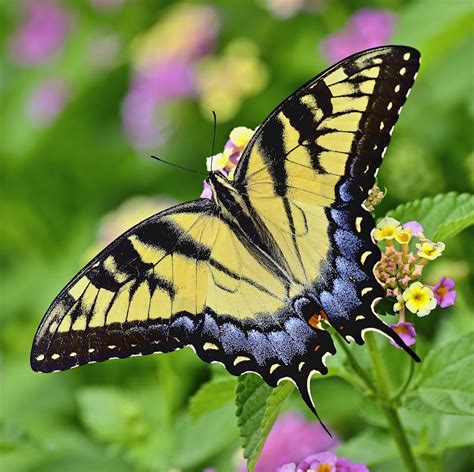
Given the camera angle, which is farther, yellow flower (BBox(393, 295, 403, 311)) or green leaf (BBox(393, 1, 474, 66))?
green leaf (BBox(393, 1, 474, 66))

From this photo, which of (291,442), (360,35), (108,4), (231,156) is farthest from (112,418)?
(108,4)

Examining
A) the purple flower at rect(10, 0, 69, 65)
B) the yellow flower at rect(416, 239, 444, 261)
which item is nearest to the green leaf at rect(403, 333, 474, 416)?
the yellow flower at rect(416, 239, 444, 261)

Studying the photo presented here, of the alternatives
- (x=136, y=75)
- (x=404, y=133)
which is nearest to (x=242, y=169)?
(x=404, y=133)

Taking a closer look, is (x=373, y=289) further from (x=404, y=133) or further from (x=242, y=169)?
(x=404, y=133)

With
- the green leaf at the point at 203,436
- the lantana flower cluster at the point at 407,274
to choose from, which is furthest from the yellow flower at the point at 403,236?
the green leaf at the point at 203,436

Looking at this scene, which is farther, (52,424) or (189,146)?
(189,146)

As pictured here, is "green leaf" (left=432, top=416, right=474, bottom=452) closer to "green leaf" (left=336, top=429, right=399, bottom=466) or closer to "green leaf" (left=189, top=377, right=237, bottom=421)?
"green leaf" (left=336, top=429, right=399, bottom=466)
